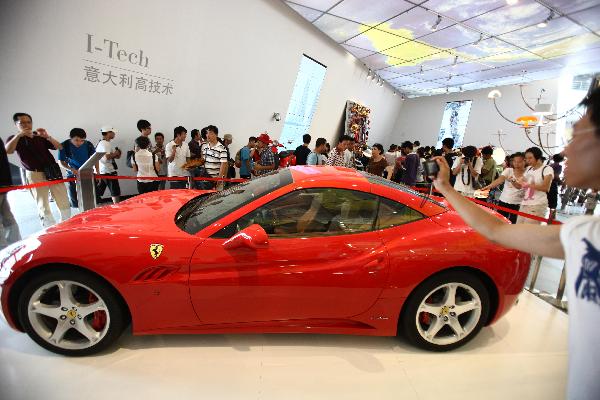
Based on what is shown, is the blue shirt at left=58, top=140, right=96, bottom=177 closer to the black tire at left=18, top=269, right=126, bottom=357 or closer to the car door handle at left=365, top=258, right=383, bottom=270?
the black tire at left=18, top=269, right=126, bottom=357

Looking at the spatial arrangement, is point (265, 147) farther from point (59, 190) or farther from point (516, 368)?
point (516, 368)

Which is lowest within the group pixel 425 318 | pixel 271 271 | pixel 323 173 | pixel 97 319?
pixel 97 319

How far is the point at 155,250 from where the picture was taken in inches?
72.2

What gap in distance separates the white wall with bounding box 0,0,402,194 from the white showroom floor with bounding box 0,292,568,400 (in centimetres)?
348

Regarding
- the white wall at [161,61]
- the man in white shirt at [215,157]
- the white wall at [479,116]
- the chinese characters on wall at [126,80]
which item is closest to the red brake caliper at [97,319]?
the man in white shirt at [215,157]

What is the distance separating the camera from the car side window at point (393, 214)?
6.98 ft

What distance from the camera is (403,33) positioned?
7406mm

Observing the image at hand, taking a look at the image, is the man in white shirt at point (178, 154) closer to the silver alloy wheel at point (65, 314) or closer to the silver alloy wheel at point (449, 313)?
the silver alloy wheel at point (65, 314)

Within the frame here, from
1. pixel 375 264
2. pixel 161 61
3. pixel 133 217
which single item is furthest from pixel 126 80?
pixel 375 264

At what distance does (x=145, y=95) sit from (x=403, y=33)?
19.6 feet

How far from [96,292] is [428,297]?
215 cm

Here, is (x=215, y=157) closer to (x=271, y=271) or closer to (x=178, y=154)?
(x=178, y=154)

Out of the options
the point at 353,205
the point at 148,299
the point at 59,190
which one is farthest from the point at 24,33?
the point at 353,205

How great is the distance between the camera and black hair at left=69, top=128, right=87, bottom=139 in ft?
13.9
